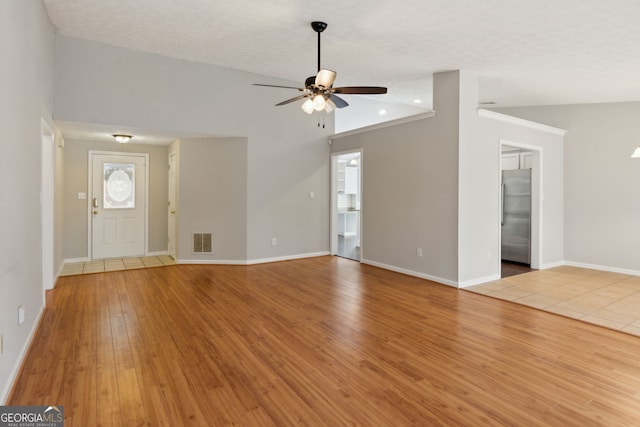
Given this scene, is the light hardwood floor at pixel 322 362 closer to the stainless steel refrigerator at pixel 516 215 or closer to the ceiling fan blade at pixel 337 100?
the ceiling fan blade at pixel 337 100

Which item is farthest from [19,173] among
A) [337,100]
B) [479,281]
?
[479,281]

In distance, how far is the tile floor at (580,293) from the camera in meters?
3.69

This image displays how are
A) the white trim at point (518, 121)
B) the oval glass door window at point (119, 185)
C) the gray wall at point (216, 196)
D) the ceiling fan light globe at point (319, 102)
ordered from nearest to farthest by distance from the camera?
1. the ceiling fan light globe at point (319, 102)
2. the white trim at point (518, 121)
3. the gray wall at point (216, 196)
4. the oval glass door window at point (119, 185)

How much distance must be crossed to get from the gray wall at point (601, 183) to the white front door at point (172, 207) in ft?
23.1

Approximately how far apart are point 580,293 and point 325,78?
4234 millimetres

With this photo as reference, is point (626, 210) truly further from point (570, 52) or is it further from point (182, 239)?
point (182, 239)

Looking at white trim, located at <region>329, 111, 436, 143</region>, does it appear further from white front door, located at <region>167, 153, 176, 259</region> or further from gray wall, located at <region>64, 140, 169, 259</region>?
gray wall, located at <region>64, 140, 169, 259</region>

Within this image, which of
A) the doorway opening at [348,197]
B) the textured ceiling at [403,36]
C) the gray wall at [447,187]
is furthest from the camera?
the doorway opening at [348,197]

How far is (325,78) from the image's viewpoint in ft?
11.3

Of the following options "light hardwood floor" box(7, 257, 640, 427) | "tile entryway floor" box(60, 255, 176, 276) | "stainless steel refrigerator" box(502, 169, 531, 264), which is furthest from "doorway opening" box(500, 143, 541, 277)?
"tile entryway floor" box(60, 255, 176, 276)

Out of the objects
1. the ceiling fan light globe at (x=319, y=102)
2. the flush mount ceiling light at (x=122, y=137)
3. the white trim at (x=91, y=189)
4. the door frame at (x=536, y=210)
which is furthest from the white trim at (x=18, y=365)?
the door frame at (x=536, y=210)

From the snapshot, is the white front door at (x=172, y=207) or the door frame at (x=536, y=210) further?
A: the white front door at (x=172, y=207)

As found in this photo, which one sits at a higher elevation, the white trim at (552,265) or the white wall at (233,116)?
the white wall at (233,116)

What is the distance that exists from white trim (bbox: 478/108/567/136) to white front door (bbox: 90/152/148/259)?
6156mm
